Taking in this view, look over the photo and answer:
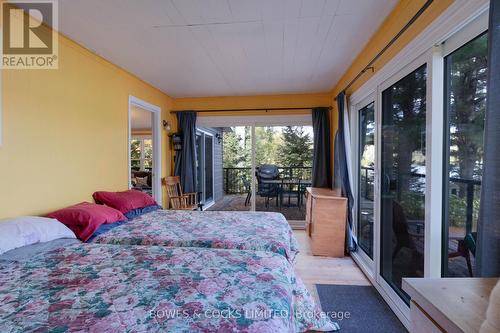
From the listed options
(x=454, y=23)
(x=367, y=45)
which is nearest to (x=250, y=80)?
(x=367, y=45)

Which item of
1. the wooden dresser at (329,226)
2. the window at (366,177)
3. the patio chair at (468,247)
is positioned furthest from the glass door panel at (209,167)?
the patio chair at (468,247)

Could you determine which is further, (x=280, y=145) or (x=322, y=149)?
(x=280, y=145)

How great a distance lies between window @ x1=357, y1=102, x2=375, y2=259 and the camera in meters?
2.79

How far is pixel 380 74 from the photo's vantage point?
2299 mm

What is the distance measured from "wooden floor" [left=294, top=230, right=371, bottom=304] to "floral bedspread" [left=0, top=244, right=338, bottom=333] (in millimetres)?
1290

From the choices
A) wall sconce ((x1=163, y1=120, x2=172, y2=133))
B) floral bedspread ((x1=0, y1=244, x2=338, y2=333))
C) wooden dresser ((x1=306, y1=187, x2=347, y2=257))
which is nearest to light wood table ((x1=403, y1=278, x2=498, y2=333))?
floral bedspread ((x1=0, y1=244, x2=338, y2=333))

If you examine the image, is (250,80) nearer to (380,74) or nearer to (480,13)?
(380,74)

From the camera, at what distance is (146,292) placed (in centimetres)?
113

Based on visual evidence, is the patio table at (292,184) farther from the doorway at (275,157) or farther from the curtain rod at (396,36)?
the curtain rod at (396,36)

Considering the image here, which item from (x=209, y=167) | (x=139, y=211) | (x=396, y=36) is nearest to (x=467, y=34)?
(x=396, y=36)

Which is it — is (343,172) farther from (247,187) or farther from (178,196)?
(178,196)

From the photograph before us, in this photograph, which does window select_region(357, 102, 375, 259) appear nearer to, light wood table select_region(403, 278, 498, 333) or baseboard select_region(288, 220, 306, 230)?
baseboard select_region(288, 220, 306, 230)

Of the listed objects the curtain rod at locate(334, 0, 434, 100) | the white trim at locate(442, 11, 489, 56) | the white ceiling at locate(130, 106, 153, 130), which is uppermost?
the white ceiling at locate(130, 106, 153, 130)
